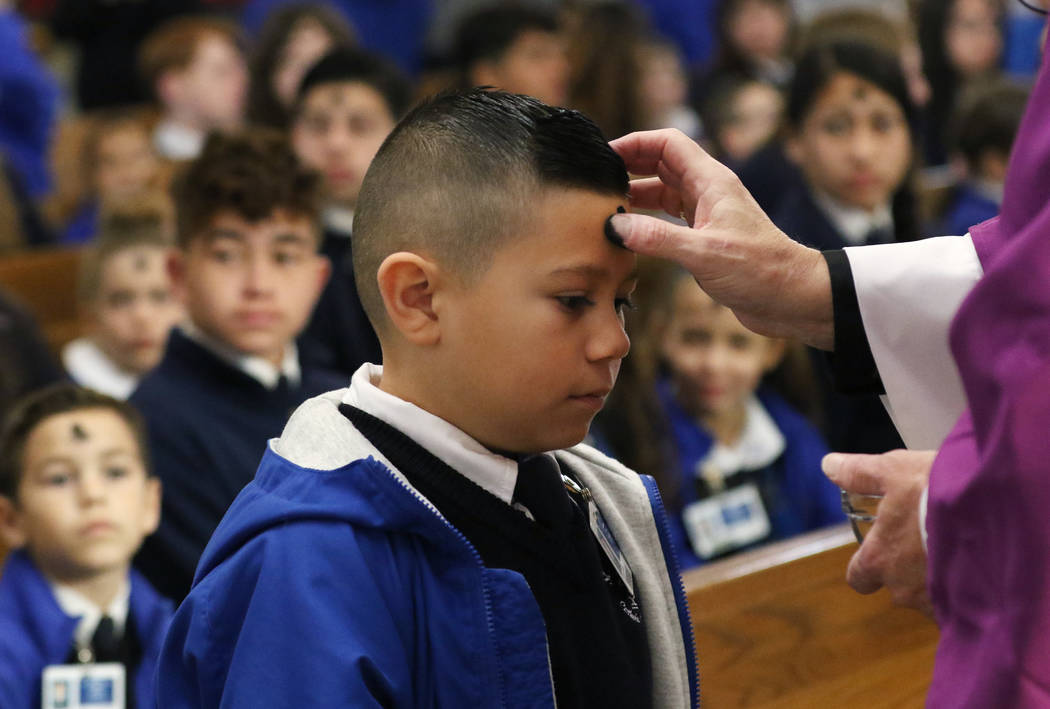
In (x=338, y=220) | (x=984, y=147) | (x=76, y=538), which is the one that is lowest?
(x=76, y=538)

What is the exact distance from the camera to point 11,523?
2479 mm

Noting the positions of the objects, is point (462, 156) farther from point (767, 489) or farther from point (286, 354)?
point (767, 489)

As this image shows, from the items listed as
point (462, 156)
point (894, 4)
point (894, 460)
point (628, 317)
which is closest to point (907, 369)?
point (894, 460)

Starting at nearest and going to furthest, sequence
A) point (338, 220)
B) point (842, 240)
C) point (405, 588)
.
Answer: point (405, 588), point (338, 220), point (842, 240)

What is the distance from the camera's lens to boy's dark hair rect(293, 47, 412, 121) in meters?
4.19

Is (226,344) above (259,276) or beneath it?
beneath

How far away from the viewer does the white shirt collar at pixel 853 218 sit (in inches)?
161

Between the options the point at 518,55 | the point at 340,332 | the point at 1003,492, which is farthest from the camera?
the point at 518,55

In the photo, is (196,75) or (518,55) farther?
(196,75)

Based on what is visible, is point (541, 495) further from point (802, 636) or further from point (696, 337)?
point (696, 337)

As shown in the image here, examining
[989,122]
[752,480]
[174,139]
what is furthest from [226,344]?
[989,122]

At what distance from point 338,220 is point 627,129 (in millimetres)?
2179

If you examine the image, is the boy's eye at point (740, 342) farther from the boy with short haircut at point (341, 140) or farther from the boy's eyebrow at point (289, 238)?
the boy's eyebrow at point (289, 238)

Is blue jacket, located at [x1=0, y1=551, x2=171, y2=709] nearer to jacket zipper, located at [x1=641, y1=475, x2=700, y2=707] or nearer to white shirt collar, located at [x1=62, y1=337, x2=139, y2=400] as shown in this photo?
jacket zipper, located at [x1=641, y1=475, x2=700, y2=707]
